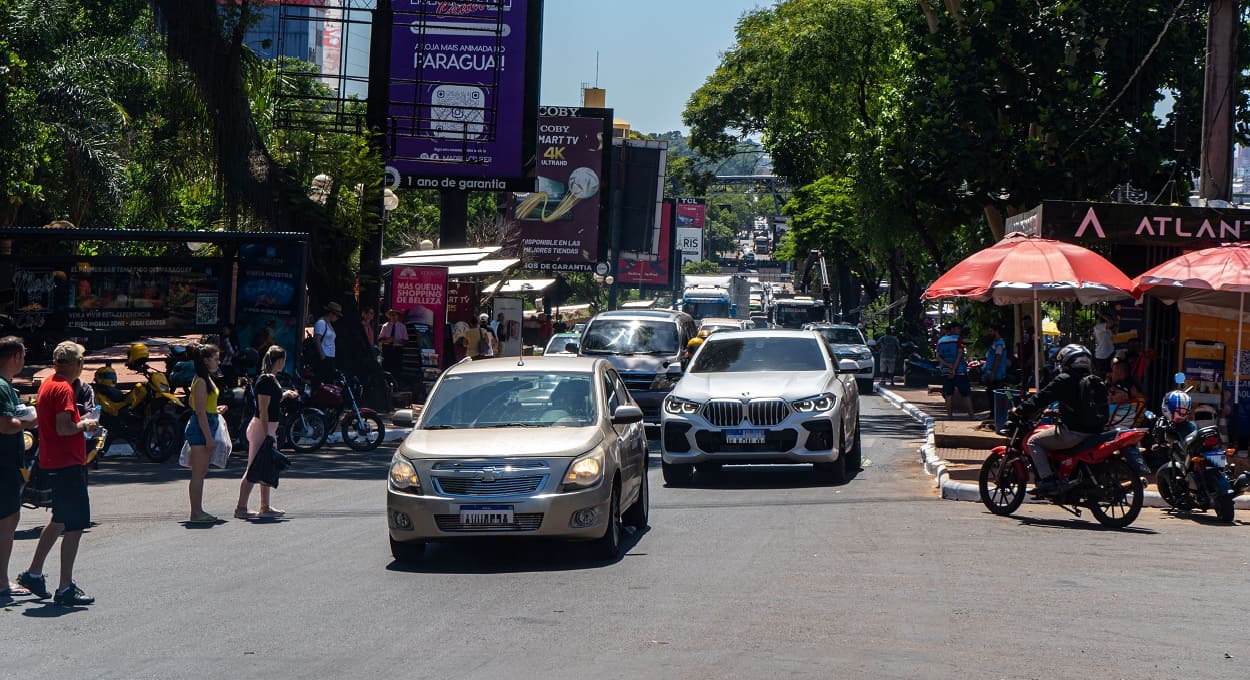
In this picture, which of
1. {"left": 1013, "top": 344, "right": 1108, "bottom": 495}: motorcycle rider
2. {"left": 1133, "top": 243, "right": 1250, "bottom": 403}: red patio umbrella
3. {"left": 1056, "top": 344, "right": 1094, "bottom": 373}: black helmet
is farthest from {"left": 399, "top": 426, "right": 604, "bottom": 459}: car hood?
{"left": 1133, "top": 243, "right": 1250, "bottom": 403}: red patio umbrella

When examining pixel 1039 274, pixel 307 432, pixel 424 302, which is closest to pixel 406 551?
pixel 1039 274

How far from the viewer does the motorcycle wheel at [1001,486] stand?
1384 centimetres

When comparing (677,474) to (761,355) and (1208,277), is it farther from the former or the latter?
(1208,277)

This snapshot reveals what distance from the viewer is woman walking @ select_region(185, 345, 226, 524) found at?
12.9m

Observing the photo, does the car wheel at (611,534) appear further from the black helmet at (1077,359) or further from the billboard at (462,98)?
the billboard at (462,98)

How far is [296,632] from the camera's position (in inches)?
328

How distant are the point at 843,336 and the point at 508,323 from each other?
9.39m

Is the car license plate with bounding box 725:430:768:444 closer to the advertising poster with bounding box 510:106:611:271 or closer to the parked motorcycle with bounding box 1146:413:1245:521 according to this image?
the parked motorcycle with bounding box 1146:413:1245:521

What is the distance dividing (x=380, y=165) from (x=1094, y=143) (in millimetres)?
12820

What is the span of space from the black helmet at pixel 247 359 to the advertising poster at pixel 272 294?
160 centimetres

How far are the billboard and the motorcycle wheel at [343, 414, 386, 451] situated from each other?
1214 cm

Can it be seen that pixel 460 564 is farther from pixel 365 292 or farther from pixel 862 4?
pixel 862 4

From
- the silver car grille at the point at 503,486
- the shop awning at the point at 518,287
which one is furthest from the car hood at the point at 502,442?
the shop awning at the point at 518,287

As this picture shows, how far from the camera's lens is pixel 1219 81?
18.5 meters
